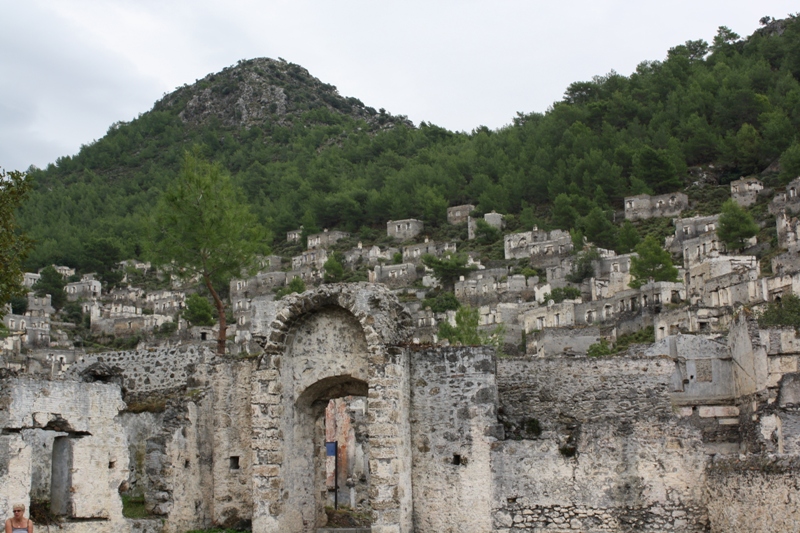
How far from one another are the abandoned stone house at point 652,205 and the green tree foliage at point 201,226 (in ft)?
254

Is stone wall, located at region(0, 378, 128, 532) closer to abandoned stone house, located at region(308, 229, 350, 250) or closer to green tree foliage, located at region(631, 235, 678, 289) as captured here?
green tree foliage, located at region(631, 235, 678, 289)

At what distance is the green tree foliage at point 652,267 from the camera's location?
3110 inches

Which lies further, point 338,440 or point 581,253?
point 581,253

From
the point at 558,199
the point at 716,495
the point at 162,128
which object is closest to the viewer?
the point at 716,495

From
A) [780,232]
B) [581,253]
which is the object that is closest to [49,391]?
[780,232]

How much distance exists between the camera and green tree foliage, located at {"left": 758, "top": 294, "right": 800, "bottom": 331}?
5203 cm

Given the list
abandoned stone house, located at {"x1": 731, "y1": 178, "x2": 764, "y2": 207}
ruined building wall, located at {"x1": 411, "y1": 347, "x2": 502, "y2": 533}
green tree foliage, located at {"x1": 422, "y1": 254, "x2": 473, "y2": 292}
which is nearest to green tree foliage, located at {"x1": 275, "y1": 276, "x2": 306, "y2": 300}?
green tree foliage, located at {"x1": 422, "y1": 254, "x2": 473, "y2": 292}

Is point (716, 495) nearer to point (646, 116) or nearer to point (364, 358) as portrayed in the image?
point (364, 358)

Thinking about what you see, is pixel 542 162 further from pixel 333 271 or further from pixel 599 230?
pixel 333 271

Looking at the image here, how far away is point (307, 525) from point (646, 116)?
10302 centimetres

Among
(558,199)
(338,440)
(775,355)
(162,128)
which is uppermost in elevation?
(162,128)

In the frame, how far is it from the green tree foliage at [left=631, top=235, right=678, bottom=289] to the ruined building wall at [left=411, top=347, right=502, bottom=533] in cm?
6007

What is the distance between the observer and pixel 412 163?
13962 cm

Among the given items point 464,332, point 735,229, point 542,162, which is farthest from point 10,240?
point 542,162
